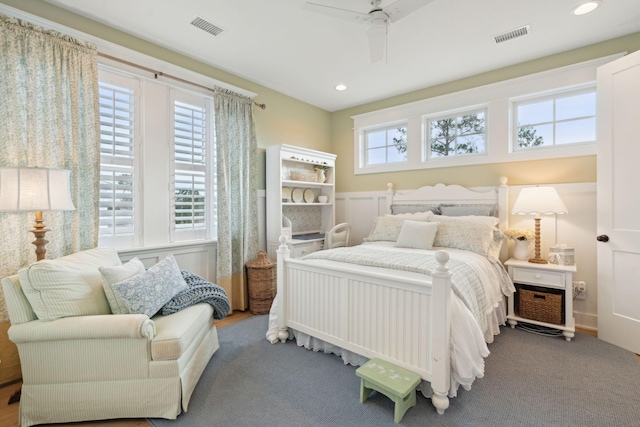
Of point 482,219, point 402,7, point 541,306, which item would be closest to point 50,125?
point 402,7

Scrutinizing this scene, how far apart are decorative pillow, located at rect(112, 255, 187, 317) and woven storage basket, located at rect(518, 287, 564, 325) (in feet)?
10.2

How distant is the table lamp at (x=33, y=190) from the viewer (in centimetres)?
172

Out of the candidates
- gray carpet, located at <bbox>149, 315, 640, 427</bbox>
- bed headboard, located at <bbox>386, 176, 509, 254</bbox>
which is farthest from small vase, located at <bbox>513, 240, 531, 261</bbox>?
gray carpet, located at <bbox>149, 315, 640, 427</bbox>

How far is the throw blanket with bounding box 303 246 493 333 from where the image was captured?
2012 mm

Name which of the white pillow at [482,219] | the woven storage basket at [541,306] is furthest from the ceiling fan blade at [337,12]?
the woven storage basket at [541,306]

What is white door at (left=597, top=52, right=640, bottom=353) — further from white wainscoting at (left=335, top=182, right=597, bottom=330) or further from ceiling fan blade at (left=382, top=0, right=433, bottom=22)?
ceiling fan blade at (left=382, top=0, right=433, bottom=22)

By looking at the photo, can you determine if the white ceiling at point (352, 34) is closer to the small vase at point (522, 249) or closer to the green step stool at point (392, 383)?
the small vase at point (522, 249)

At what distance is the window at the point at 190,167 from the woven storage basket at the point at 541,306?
11.0ft

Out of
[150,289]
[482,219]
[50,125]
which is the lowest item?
[150,289]

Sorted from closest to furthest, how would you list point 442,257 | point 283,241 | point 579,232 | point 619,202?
point 442,257 < point 619,202 < point 283,241 < point 579,232

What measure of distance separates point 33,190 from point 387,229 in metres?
3.08

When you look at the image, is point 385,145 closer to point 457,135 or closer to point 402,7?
point 457,135

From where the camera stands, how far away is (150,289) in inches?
78.1

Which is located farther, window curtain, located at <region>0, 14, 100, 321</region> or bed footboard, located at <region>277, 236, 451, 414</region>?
window curtain, located at <region>0, 14, 100, 321</region>
